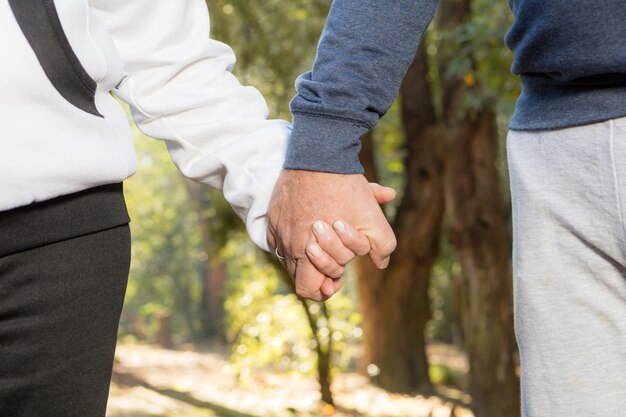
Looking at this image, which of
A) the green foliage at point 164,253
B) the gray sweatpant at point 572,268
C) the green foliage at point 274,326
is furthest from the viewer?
the green foliage at point 164,253

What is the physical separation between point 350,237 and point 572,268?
441 mm

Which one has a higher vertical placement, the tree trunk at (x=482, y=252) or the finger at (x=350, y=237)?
the finger at (x=350, y=237)

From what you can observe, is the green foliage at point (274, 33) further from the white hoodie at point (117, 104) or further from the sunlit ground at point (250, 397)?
the white hoodie at point (117, 104)

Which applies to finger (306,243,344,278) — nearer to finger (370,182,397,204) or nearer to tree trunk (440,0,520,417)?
finger (370,182,397,204)

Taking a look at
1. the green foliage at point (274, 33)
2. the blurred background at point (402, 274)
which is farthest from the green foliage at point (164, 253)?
the green foliage at point (274, 33)

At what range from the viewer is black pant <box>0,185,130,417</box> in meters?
1.42

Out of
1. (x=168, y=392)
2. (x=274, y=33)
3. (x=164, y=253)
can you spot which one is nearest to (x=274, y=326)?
(x=168, y=392)

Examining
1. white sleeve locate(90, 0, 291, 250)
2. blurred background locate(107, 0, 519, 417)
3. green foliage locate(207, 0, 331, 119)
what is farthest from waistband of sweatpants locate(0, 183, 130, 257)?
green foliage locate(207, 0, 331, 119)

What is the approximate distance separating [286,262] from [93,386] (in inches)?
21.7

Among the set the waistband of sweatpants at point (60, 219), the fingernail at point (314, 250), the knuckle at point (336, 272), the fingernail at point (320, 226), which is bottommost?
the knuckle at point (336, 272)

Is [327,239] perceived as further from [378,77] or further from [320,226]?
[378,77]

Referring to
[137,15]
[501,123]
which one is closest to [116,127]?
[137,15]

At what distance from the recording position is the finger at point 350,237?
1.84m

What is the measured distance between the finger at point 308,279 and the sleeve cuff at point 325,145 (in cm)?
20
